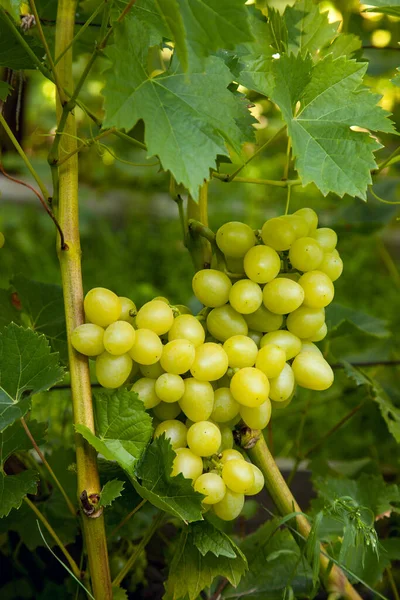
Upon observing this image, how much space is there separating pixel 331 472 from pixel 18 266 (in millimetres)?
526

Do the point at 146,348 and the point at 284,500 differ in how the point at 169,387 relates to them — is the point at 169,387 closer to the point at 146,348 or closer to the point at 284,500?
the point at 146,348

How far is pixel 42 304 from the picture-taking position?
2.21 feet

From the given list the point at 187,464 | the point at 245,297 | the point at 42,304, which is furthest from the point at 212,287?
the point at 42,304

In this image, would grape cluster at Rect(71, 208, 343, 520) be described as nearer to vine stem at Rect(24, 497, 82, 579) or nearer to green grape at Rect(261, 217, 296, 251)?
green grape at Rect(261, 217, 296, 251)

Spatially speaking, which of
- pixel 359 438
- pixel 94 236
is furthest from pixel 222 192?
pixel 359 438

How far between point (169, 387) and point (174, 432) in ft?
0.15

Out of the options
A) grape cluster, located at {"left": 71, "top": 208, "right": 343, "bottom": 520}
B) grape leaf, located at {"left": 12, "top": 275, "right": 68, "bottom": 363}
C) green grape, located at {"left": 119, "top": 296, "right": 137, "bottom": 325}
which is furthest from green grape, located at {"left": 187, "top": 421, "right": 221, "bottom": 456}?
grape leaf, located at {"left": 12, "top": 275, "right": 68, "bottom": 363}

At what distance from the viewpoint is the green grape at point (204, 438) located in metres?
0.47

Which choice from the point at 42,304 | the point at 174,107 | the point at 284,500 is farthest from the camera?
the point at 42,304

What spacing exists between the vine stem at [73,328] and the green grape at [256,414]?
123mm

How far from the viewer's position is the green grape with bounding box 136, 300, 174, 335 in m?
0.49

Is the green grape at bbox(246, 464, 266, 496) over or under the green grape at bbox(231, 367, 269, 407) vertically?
under

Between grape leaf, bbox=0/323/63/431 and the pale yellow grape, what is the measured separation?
17 cm

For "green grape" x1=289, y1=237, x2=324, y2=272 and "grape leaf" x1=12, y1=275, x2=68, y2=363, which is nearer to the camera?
"green grape" x1=289, y1=237, x2=324, y2=272
